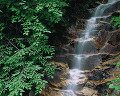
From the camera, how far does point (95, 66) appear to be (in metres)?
4.78

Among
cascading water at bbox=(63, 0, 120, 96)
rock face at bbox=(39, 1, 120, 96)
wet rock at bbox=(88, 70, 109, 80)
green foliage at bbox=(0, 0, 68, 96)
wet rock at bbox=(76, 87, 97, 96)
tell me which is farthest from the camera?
cascading water at bbox=(63, 0, 120, 96)

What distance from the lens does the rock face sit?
3.97 meters

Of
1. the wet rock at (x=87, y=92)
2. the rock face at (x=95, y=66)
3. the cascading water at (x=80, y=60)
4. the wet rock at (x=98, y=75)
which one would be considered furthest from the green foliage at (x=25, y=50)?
the wet rock at (x=98, y=75)

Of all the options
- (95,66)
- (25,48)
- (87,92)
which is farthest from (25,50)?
(95,66)

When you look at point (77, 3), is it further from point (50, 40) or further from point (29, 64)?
point (29, 64)

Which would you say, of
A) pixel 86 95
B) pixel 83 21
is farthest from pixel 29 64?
pixel 83 21

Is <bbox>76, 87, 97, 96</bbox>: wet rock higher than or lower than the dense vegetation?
lower

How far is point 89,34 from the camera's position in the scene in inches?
246

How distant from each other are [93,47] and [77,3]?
5459 millimetres

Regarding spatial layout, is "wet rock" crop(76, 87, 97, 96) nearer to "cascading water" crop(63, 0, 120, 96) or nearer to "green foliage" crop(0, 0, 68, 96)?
"cascading water" crop(63, 0, 120, 96)

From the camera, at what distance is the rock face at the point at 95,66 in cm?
397

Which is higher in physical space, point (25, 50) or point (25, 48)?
point (25, 48)

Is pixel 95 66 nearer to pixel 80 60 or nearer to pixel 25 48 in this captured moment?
pixel 80 60

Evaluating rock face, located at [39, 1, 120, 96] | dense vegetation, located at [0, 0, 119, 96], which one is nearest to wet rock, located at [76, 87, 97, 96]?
rock face, located at [39, 1, 120, 96]
